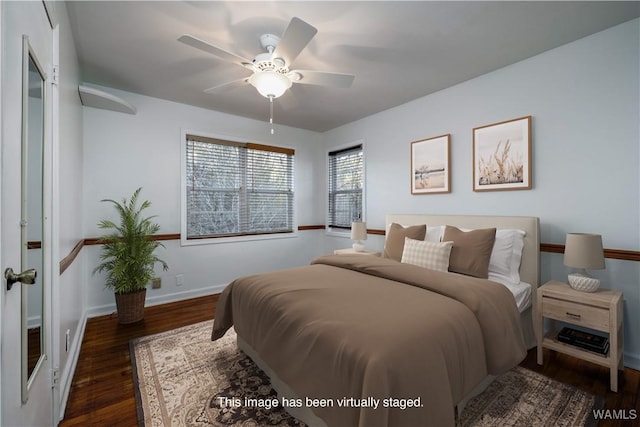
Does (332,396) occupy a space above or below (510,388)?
above

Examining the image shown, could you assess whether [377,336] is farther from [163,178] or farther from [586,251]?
[163,178]

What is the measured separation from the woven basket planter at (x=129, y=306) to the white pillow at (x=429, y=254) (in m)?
2.78

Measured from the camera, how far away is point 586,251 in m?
2.00

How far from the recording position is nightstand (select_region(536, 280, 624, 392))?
1838 millimetres

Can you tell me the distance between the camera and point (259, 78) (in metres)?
2.19

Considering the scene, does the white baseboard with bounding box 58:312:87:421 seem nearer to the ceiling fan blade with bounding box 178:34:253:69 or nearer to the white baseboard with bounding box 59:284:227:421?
the white baseboard with bounding box 59:284:227:421

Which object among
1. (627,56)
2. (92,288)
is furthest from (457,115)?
(92,288)

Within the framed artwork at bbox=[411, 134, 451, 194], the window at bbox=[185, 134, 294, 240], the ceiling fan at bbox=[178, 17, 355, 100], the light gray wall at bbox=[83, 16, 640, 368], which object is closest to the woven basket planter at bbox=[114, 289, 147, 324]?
the light gray wall at bbox=[83, 16, 640, 368]

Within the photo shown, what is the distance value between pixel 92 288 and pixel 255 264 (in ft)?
6.38

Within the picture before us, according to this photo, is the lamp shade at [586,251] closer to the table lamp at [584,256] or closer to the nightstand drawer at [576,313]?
the table lamp at [584,256]

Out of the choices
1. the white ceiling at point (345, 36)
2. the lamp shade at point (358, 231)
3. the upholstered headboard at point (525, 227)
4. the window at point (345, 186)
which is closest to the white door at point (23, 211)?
the white ceiling at point (345, 36)

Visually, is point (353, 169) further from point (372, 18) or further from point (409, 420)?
point (409, 420)

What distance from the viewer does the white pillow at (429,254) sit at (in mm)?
2477

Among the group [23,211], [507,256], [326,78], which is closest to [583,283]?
[507,256]
